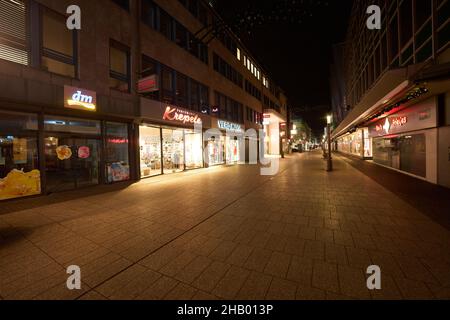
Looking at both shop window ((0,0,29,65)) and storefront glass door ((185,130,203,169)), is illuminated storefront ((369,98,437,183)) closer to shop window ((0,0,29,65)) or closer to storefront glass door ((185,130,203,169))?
storefront glass door ((185,130,203,169))

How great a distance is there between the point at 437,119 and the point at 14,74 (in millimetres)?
15980

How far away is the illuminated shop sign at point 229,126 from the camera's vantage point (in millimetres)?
18927

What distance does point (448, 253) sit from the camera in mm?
3408

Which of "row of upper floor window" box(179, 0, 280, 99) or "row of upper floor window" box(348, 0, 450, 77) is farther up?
"row of upper floor window" box(179, 0, 280, 99)

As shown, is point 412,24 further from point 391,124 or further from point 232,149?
point 232,149

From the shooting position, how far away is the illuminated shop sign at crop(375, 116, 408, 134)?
39.1 ft

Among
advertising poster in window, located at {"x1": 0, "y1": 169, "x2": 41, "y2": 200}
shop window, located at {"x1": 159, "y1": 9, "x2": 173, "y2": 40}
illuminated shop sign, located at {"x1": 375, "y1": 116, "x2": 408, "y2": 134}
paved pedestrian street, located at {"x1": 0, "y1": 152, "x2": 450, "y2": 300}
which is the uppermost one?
shop window, located at {"x1": 159, "y1": 9, "x2": 173, "y2": 40}

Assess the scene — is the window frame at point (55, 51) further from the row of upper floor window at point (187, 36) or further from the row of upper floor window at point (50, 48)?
the row of upper floor window at point (187, 36)

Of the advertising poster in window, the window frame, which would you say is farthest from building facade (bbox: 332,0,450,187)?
the advertising poster in window

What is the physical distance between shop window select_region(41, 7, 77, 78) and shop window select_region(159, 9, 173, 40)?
6.00m

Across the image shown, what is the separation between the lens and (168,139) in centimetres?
1486

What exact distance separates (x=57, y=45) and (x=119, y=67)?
2.68 metres

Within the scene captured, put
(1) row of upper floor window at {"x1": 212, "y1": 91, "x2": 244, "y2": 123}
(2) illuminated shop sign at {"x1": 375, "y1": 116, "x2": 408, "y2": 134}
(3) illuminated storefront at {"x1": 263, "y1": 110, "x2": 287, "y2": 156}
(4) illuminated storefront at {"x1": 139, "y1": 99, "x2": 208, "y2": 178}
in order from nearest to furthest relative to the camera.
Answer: (2) illuminated shop sign at {"x1": 375, "y1": 116, "x2": 408, "y2": 134} → (4) illuminated storefront at {"x1": 139, "y1": 99, "x2": 208, "y2": 178} → (1) row of upper floor window at {"x1": 212, "y1": 91, "x2": 244, "y2": 123} → (3) illuminated storefront at {"x1": 263, "y1": 110, "x2": 287, "y2": 156}
